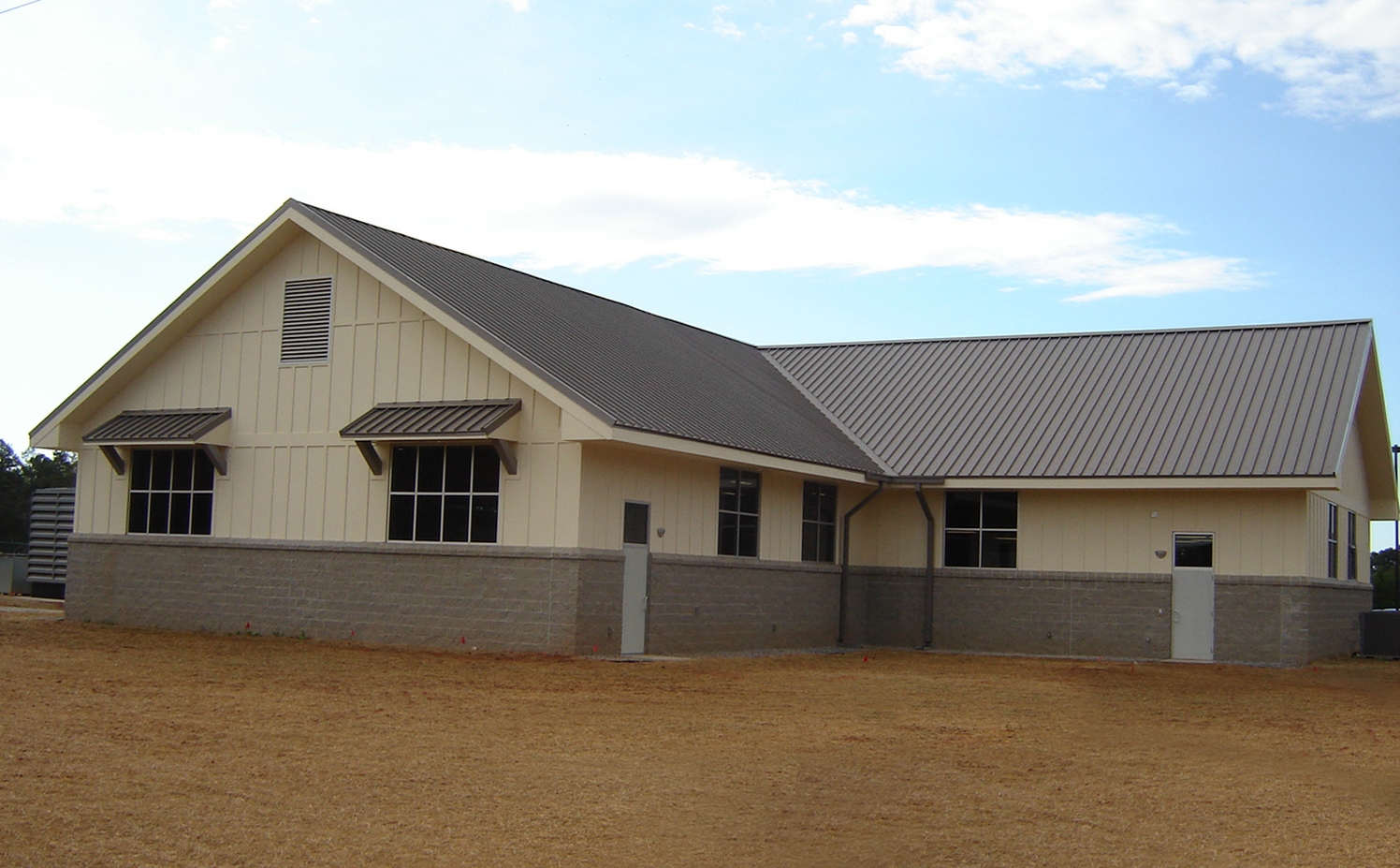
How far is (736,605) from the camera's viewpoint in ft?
73.8

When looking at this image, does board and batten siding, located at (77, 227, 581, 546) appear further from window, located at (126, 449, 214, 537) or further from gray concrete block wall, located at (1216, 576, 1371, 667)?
gray concrete block wall, located at (1216, 576, 1371, 667)

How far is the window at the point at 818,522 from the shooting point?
24719 mm

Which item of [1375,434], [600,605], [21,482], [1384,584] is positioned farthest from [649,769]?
[21,482]

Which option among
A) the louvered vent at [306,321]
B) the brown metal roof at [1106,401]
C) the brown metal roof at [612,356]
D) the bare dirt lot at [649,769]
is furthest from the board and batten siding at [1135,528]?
the louvered vent at [306,321]

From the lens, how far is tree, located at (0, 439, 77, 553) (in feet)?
182

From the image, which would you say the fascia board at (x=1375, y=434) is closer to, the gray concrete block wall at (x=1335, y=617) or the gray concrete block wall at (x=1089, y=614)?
the gray concrete block wall at (x=1335, y=617)

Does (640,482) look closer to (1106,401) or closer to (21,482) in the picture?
(1106,401)

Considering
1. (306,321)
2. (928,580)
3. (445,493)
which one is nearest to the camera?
(445,493)

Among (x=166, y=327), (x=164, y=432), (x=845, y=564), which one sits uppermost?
(x=166, y=327)

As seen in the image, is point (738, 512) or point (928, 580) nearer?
point (738, 512)

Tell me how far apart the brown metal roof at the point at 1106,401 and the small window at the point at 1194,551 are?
4.40 feet

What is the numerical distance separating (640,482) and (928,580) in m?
7.24

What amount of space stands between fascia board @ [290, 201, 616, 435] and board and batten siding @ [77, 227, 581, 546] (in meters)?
0.47

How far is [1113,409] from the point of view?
85.6 feet
